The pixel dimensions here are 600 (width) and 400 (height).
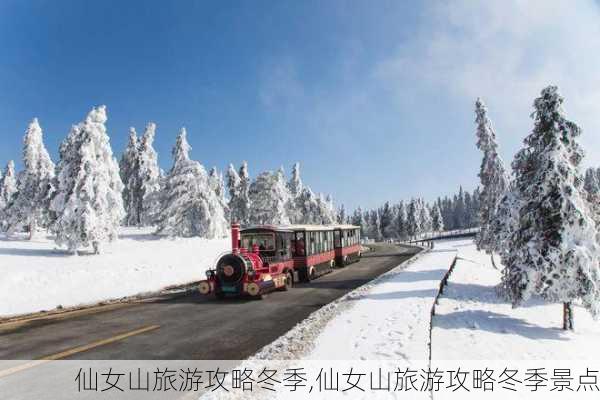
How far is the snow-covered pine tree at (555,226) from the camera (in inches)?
482

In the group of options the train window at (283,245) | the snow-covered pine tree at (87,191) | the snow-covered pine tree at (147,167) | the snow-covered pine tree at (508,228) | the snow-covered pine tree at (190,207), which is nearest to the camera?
the snow-covered pine tree at (508,228)

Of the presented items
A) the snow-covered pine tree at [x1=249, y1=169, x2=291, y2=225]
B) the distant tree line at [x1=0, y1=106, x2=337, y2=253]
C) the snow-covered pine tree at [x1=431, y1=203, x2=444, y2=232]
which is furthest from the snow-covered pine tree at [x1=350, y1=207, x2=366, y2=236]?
the snow-covered pine tree at [x1=249, y1=169, x2=291, y2=225]

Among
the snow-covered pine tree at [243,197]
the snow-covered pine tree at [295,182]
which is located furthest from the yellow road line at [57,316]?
the snow-covered pine tree at [295,182]

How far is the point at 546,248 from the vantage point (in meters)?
13.0

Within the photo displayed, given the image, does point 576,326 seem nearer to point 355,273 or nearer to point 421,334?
point 421,334

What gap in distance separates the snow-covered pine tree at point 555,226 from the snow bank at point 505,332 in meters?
1.04

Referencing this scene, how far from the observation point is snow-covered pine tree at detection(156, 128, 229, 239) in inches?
1693

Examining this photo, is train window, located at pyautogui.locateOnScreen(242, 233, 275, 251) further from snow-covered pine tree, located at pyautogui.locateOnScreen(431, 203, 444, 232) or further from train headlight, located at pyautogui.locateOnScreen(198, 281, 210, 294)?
snow-covered pine tree, located at pyautogui.locateOnScreen(431, 203, 444, 232)

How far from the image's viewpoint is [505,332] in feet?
38.4

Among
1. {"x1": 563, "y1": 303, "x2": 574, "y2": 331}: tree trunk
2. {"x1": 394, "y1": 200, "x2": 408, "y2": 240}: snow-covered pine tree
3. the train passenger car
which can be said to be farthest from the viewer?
{"x1": 394, "y1": 200, "x2": 408, "y2": 240}: snow-covered pine tree

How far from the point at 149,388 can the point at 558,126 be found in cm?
1445

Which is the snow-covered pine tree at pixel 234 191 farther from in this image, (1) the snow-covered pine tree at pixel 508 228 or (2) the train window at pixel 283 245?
(1) the snow-covered pine tree at pixel 508 228

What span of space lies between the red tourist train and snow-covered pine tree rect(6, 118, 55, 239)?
106ft

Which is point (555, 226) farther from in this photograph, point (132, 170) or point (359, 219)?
point (359, 219)
